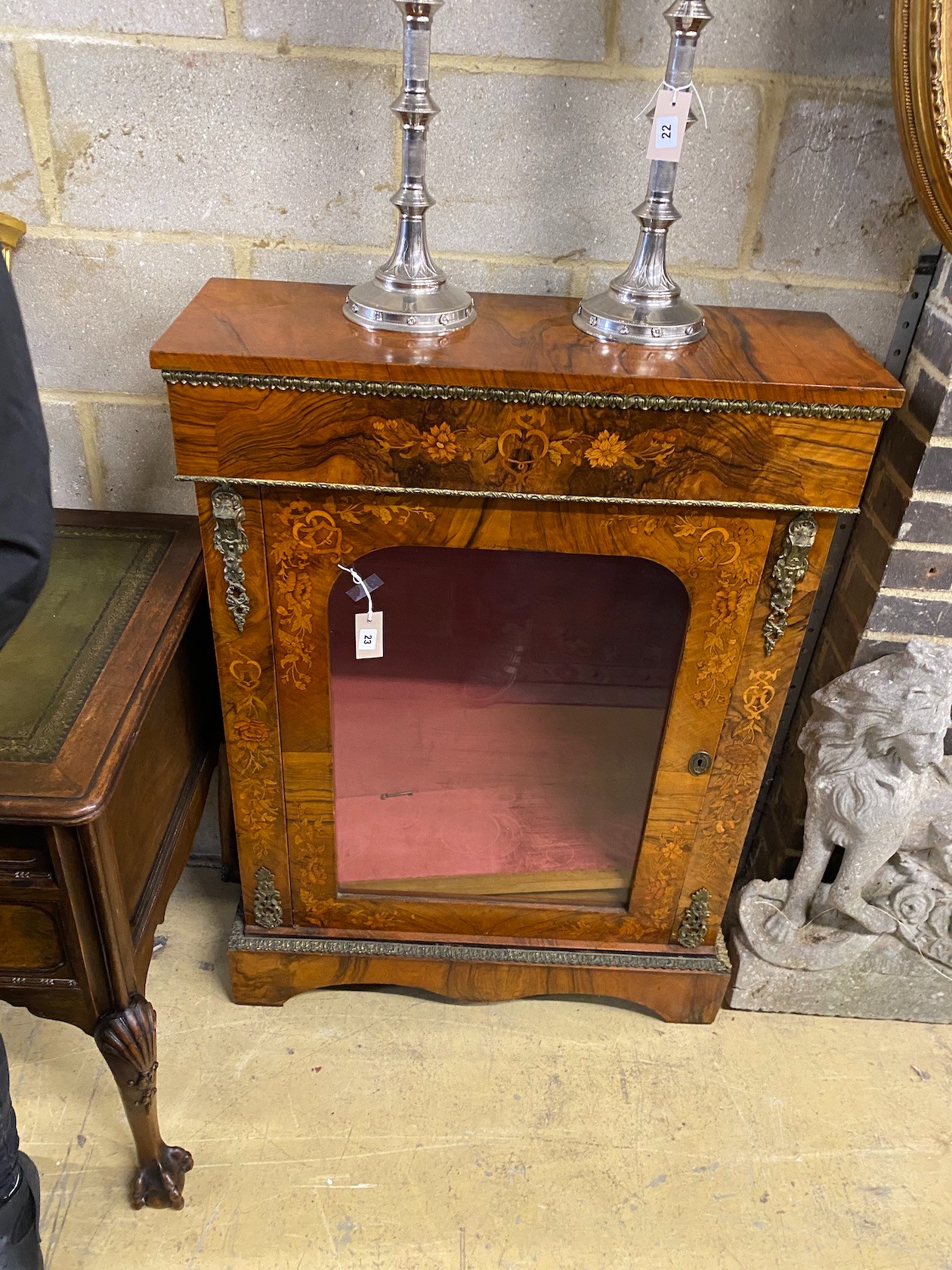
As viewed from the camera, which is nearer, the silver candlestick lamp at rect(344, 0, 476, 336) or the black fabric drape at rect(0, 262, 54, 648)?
the black fabric drape at rect(0, 262, 54, 648)

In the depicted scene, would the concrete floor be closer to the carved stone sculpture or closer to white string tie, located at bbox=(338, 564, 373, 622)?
the carved stone sculpture

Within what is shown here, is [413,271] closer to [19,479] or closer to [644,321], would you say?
[644,321]

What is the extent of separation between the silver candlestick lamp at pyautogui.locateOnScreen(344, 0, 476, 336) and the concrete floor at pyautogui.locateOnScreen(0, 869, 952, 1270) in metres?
1.00

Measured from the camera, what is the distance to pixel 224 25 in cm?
107

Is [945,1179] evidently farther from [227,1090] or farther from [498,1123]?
[227,1090]

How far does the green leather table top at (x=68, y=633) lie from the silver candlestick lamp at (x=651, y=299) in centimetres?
65

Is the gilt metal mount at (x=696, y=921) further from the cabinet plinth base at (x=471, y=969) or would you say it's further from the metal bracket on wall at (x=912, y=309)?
the metal bracket on wall at (x=912, y=309)

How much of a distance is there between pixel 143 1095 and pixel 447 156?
1179 mm

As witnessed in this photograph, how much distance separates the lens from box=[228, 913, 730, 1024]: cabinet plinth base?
52.0 inches

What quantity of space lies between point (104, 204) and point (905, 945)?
1.50m

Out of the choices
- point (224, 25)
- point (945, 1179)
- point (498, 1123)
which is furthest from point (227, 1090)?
point (224, 25)

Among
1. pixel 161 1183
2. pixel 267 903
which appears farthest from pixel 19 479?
pixel 161 1183

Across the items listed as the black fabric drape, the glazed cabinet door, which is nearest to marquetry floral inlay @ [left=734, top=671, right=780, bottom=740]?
Answer: the glazed cabinet door

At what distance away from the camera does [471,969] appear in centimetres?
133
